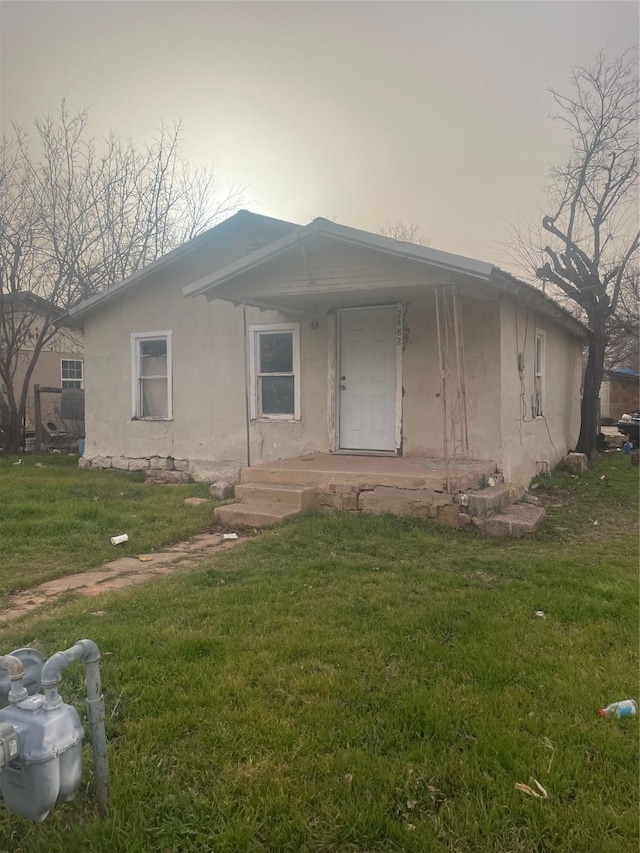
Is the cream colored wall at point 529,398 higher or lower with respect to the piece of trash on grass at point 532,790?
higher

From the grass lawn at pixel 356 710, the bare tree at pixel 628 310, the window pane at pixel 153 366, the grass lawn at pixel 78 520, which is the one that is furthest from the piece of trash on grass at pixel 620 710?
the bare tree at pixel 628 310

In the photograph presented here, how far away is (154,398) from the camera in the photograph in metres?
11.1

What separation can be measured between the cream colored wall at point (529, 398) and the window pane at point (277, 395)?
11.0ft

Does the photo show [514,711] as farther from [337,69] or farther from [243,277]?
[337,69]

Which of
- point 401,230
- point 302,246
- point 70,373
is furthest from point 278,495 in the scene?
point 401,230

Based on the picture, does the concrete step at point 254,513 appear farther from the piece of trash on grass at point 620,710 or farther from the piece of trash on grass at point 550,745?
the piece of trash on grass at point 550,745

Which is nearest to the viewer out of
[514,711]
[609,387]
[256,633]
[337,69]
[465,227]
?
[514,711]

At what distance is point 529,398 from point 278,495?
4.90 meters

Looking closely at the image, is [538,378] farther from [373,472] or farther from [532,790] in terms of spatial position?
[532,790]

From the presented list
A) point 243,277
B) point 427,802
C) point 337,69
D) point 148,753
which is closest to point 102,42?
point 337,69

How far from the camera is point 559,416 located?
12805 mm

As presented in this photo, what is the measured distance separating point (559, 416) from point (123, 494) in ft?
29.7

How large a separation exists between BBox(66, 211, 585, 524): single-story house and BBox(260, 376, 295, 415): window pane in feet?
0.08

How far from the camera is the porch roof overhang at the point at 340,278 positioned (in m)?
6.57
